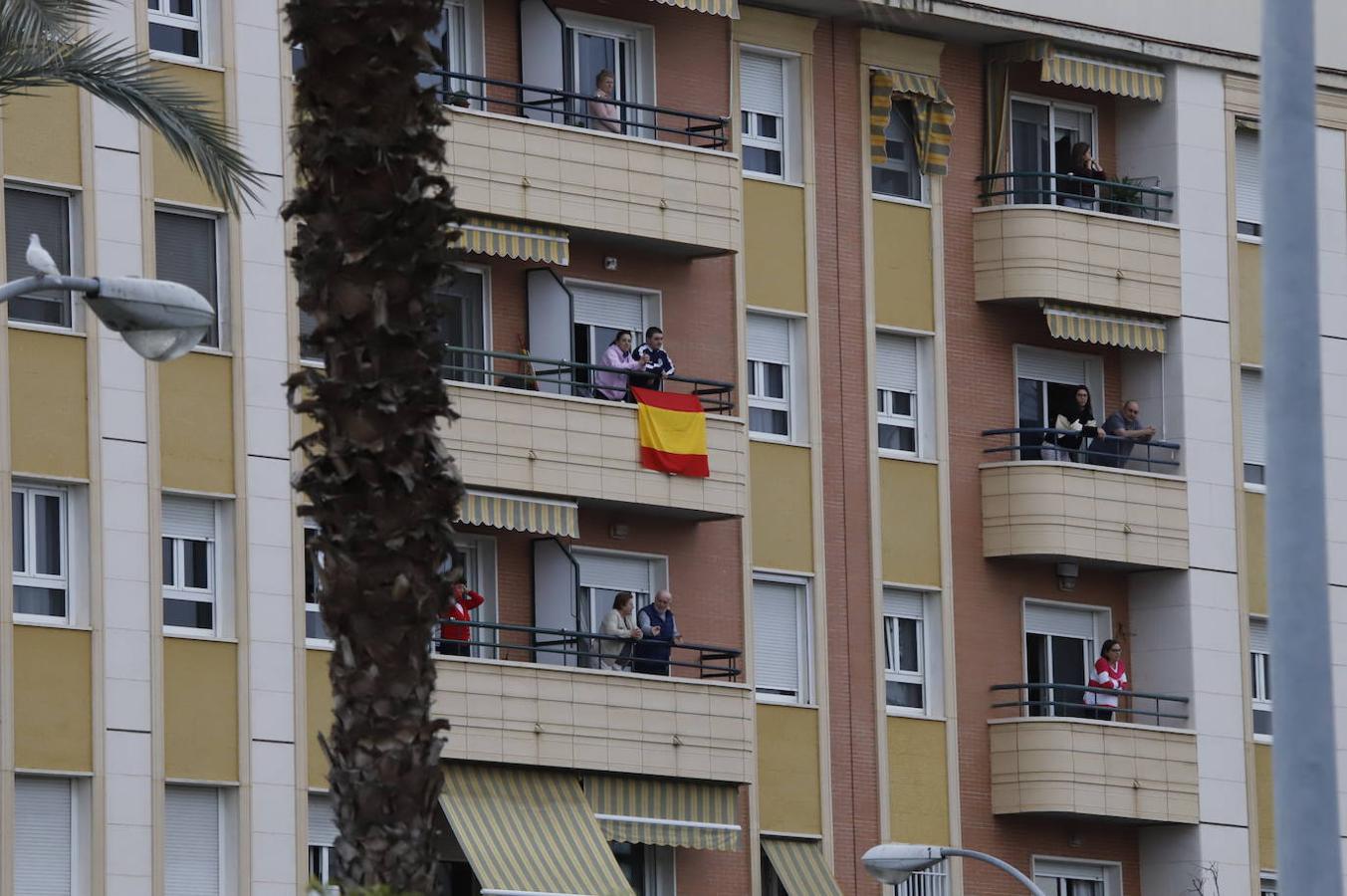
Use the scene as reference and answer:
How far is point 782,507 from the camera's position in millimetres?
42438

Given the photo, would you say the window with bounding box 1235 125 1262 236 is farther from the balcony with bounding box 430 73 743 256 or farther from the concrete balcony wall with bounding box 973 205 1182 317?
the balcony with bounding box 430 73 743 256

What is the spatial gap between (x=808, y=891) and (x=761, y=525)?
4.17 m

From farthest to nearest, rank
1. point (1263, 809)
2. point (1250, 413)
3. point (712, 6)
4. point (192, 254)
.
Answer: point (1250, 413) → point (1263, 809) → point (712, 6) → point (192, 254)

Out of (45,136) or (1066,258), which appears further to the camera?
(1066,258)

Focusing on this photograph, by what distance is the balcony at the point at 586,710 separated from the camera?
38250 mm

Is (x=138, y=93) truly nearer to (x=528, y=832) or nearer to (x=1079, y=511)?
(x=528, y=832)

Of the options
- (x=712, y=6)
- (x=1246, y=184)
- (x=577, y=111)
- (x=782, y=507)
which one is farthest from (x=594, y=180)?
(x=1246, y=184)

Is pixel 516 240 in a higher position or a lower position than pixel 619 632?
higher

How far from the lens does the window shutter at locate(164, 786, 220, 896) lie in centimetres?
3644

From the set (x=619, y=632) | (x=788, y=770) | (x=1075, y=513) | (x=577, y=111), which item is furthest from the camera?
(x=1075, y=513)

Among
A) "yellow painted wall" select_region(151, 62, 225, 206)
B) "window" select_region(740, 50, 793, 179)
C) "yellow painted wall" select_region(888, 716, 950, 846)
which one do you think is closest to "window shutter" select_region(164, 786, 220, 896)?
"yellow painted wall" select_region(151, 62, 225, 206)

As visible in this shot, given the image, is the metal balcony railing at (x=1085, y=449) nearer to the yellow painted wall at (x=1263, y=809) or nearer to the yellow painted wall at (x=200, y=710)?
the yellow painted wall at (x=1263, y=809)

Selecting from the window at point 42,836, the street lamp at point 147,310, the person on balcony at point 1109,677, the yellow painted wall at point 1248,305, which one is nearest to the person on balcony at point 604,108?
the person on balcony at point 1109,677

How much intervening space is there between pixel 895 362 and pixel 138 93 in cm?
1749
